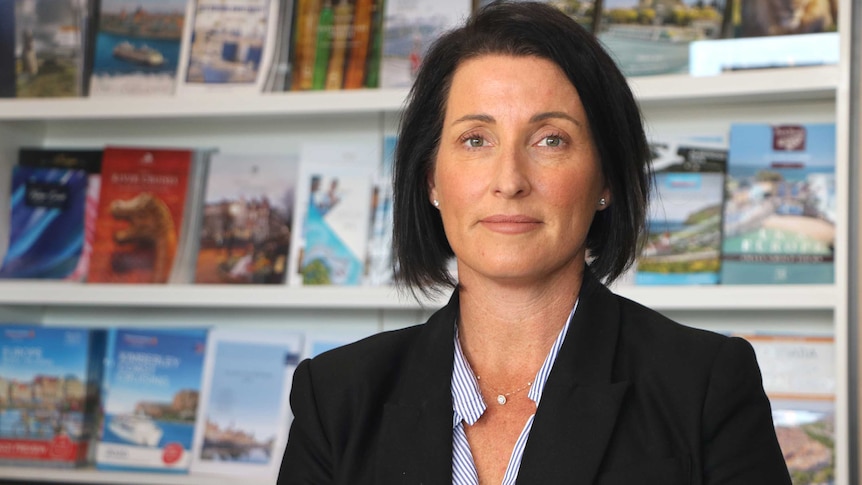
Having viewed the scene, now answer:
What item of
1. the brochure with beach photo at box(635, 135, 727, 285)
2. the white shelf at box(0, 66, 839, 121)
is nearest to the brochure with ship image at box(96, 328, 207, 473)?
the white shelf at box(0, 66, 839, 121)

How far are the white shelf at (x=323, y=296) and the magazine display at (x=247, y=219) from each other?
10 centimetres

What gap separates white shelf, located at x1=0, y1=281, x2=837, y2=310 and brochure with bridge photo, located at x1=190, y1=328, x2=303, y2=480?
14cm

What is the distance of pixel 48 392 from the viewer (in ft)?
8.86

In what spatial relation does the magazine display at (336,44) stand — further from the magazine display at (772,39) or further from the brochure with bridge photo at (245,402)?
the magazine display at (772,39)

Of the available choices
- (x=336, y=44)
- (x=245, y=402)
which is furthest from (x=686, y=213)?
(x=245, y=402)

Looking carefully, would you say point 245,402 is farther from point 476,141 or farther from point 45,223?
point 476,141

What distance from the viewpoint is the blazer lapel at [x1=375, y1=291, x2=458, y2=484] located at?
1.37 m

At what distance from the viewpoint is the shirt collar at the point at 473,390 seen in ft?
4.62

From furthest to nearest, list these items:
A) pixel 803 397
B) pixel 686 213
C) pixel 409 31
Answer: pixel 409 31, pixel 686 213, pixel 803 397

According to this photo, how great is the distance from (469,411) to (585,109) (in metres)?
0.44

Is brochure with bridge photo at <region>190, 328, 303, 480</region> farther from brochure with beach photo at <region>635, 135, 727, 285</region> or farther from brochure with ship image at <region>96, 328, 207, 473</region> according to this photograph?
brochure with beach photo at <region>635, 135, 727, 285</region>

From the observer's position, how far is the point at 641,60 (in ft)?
7.79

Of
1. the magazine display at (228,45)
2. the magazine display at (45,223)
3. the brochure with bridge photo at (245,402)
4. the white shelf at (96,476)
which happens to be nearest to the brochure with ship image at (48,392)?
the white shelf at (96,476)

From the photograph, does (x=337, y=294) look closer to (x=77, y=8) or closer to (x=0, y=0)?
(x=77, y=8)
